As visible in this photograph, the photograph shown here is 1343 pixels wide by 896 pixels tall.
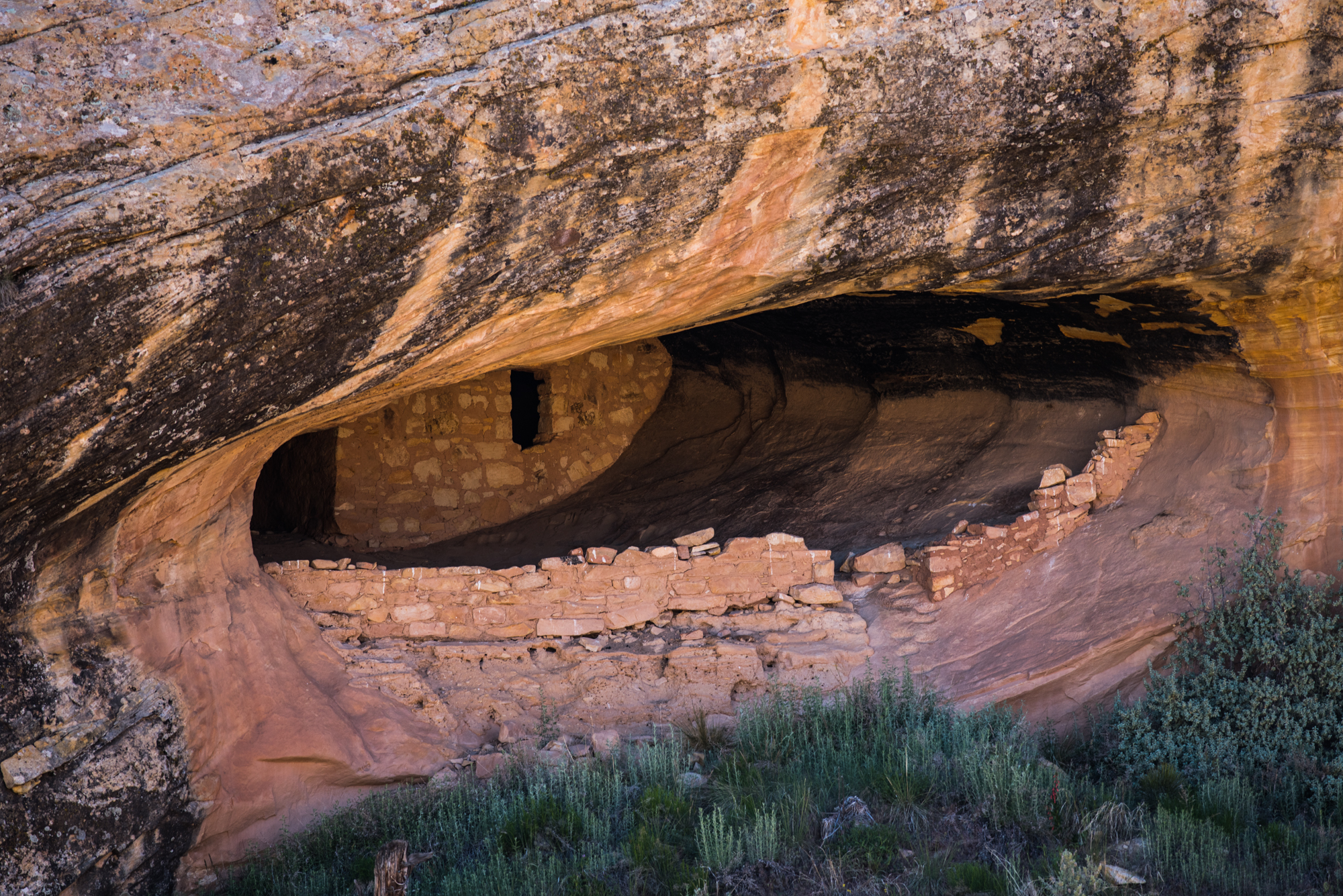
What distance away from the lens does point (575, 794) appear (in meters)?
3.97

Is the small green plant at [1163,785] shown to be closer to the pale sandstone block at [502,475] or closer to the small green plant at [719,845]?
the small green plant at [719,845]

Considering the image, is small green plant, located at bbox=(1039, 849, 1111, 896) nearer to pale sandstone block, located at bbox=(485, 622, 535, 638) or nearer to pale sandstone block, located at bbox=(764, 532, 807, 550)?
pale sandstone block, located at bbox=(764, 532, 807, 550)

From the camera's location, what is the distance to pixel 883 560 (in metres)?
5.43

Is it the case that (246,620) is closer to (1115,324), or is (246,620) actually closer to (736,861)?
(736,861)

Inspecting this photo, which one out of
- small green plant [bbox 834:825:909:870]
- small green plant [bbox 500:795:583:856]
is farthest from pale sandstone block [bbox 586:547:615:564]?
small green plant [bbox 834:825:909:870]

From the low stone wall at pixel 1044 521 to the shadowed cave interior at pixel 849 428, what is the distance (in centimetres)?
27

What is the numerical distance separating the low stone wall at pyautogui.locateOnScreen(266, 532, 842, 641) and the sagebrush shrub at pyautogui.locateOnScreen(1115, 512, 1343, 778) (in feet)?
5.42

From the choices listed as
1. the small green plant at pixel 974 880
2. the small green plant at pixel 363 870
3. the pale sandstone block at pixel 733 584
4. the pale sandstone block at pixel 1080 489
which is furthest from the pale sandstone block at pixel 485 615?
the pale sandstone block at pixel 1080 489

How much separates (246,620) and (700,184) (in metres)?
2.97

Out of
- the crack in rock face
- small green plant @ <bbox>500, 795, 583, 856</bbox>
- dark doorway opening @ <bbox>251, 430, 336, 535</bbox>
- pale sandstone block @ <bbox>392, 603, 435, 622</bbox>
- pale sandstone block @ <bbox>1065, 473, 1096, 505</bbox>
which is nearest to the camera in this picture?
the crack in rock face

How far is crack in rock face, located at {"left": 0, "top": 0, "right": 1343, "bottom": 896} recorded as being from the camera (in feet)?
9.33

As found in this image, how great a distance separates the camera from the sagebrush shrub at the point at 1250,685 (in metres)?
4.09

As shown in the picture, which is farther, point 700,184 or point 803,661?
point 803,661

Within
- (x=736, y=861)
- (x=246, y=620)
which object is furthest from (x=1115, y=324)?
(x=246, y=620)
